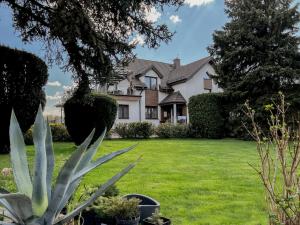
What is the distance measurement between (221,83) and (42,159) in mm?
20816

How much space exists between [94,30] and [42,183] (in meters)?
7.31

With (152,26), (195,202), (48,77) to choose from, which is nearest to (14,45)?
(48,77)

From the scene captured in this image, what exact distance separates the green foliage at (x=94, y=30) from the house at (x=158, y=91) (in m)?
17.7

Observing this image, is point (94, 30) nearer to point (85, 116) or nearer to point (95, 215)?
point (85, 116)

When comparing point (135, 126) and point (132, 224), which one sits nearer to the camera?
point (132, 224)

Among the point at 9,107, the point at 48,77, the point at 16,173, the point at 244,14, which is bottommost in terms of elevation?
the point at 16,173

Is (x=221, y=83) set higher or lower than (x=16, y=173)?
higher

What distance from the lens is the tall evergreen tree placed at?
1964 centimetres

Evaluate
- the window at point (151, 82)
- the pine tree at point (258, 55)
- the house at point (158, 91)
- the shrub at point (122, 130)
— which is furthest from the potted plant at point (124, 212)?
the window at point (151, 82)

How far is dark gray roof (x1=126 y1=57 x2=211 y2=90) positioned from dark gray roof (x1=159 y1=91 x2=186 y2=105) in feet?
3.59

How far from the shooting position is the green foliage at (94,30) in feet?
29.0

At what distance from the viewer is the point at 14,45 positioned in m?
11.4

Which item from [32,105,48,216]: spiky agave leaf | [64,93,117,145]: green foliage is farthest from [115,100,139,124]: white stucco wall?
[32,105,48,216]: spiky agave leaf

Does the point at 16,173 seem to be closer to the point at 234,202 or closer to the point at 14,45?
the point at 234,202
